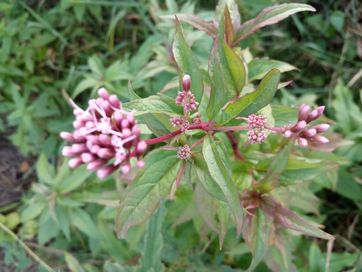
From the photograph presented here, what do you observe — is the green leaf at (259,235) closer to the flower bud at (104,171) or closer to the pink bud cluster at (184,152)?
the pink bud cluster at (184,152)

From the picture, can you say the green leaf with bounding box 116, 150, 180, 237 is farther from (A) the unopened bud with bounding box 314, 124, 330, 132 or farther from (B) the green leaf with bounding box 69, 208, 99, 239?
(B) the green leaf with bounding box 69, 208, 99, 239

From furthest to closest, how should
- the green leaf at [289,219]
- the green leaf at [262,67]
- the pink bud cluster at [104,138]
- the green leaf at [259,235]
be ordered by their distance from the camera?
the green leaf at [262,67] < the green leaf at [259,235] < the green leaf at [289,219] < the pink bud cluster at [104,138]

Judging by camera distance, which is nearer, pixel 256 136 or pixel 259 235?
pixel 256 136

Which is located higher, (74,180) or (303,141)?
(303,141)

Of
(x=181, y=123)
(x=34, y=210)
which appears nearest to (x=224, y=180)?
(x=181, y=123)

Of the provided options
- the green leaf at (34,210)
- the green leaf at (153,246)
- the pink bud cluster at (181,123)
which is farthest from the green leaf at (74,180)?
the pink bud cluster at (181,123)

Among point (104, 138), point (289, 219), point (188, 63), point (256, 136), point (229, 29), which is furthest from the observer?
point (229, 29)

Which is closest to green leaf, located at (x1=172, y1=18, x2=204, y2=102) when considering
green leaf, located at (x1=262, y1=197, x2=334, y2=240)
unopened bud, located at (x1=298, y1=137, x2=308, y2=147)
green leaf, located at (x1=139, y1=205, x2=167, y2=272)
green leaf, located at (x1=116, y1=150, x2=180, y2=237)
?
green leaf, located at (x1=116, y1=150, x2=180, y2=237)

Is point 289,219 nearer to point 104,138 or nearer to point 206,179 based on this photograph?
point 206,179
